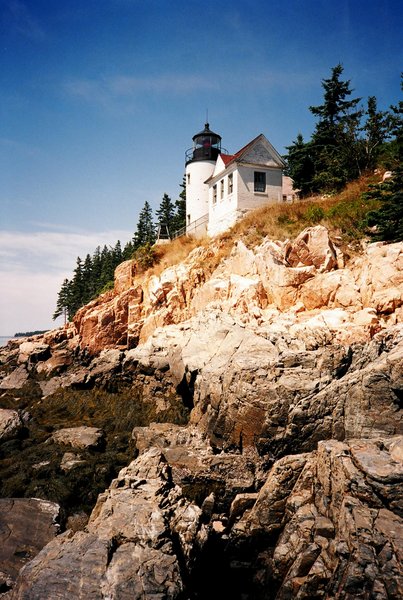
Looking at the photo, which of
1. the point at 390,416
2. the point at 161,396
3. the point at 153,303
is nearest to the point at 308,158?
the point at 153,303

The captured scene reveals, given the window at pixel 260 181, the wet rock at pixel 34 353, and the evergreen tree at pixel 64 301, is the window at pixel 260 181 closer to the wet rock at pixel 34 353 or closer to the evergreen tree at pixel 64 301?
the wet rock at pixel 34 353

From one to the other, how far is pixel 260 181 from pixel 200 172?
29.7 feet

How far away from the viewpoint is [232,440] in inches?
591

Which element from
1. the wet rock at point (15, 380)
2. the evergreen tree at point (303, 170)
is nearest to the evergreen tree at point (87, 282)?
the wet rock at point (15, 380)

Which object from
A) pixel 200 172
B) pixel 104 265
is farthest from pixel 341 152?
pixel 104 265

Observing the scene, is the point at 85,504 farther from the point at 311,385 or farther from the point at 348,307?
the point at 348,307

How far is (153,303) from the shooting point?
91.6 ft

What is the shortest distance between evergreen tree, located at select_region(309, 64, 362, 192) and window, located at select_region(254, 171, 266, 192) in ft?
16.1

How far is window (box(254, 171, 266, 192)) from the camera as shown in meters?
31.3

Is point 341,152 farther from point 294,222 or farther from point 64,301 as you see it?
point 64,301

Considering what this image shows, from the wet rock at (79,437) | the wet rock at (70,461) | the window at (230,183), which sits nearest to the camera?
the wet rock at (70,461)

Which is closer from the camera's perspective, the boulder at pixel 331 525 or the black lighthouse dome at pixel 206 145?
the boulder at pixel 331 525

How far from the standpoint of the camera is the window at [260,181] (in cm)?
3130

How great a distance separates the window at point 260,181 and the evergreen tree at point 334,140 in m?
4.91
